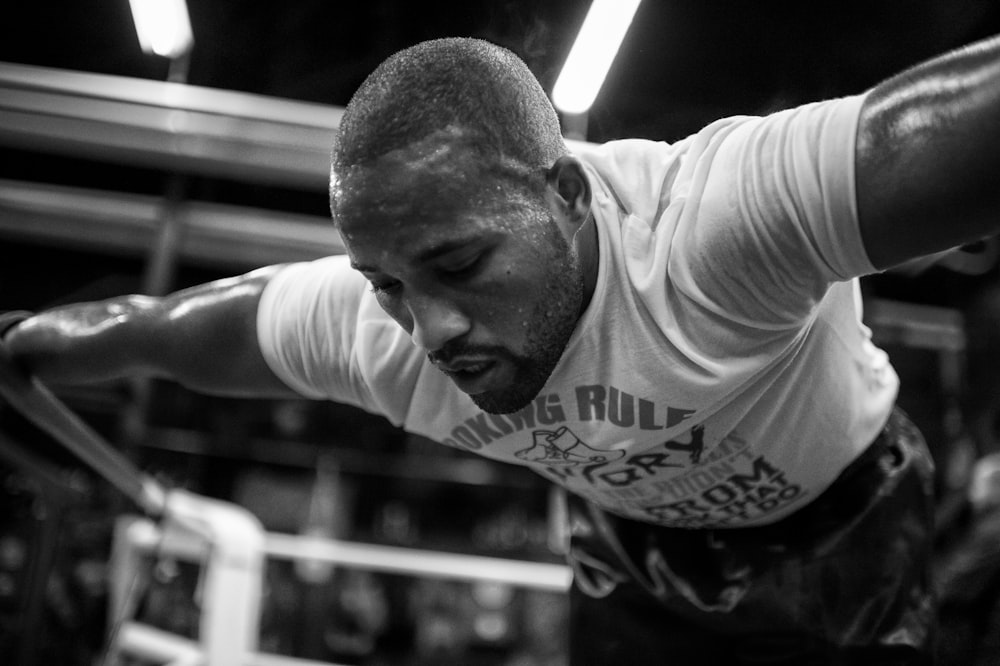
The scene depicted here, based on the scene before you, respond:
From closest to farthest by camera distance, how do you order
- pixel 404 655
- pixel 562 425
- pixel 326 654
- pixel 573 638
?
pixel 562 425
pixel 573 638
pixel 326 654
pixel 404 655

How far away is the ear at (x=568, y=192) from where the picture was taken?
2.71 feet

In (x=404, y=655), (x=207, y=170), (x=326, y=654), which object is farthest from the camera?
(x=404, y=655)

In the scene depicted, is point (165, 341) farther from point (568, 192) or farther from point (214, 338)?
point (568, 192)

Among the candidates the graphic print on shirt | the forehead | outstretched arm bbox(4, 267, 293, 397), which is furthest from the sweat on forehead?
outstretched arm bbox(4, 267, 293, 397)

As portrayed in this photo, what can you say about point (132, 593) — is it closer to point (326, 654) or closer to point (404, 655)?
point (326, 654)

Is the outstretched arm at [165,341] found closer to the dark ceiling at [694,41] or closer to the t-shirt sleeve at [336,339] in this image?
the t-shirt sleeve at [336,339]

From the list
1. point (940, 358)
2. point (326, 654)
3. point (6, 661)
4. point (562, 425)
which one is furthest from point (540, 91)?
point (326, 654)

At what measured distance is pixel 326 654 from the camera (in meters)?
4.67

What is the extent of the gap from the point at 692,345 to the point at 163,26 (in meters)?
0.65

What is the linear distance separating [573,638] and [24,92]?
97cm

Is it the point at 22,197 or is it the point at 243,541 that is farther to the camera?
the point at 243,541

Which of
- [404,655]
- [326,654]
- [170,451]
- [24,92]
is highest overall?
[24,92]

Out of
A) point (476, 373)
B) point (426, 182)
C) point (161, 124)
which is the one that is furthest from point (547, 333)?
point (161, 124)

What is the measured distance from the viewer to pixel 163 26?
3.16ft
